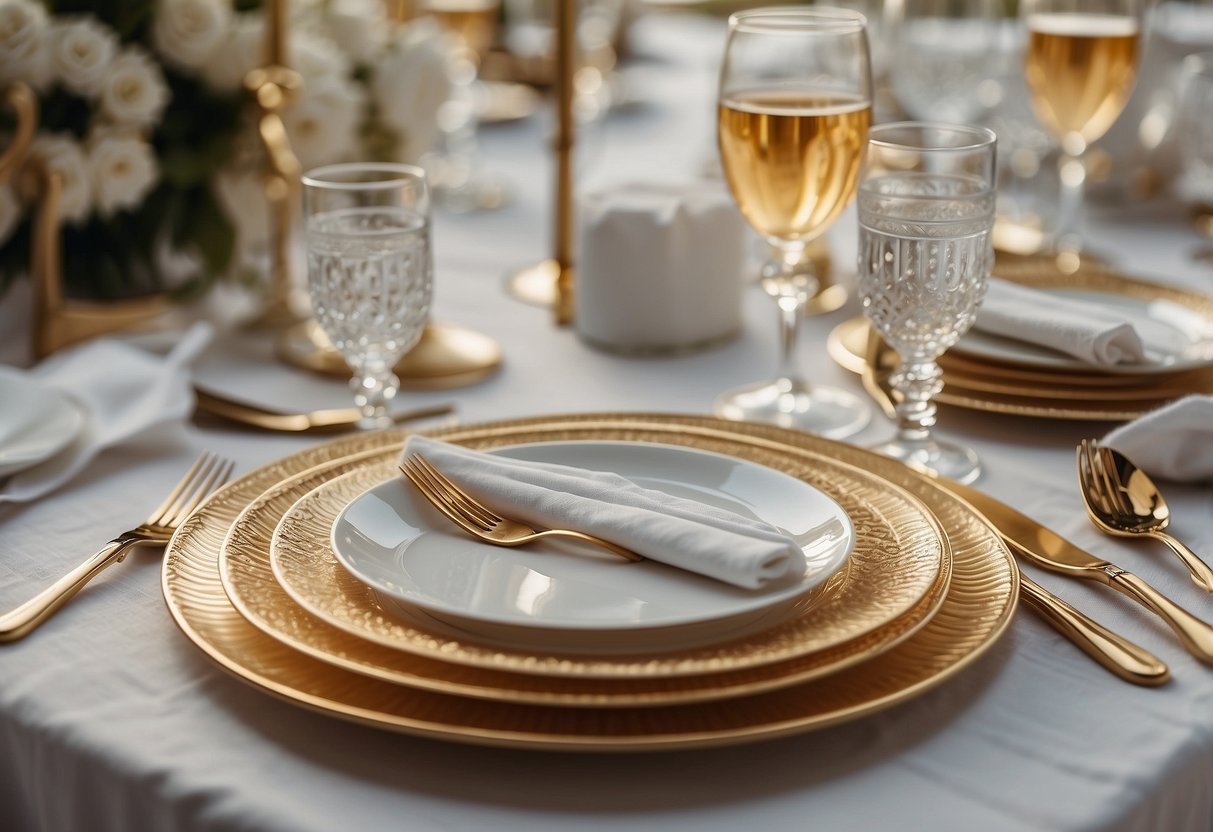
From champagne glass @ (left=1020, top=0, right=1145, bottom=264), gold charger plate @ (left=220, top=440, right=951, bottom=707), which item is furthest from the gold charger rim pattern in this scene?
champagne glass @ (left=1020, top=0, right=1145, bottom=264)

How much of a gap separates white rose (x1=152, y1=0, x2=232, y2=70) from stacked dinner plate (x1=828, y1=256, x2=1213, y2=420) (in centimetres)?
74

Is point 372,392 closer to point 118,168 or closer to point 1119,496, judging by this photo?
point 118,168

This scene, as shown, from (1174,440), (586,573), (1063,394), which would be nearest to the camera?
(586,573)

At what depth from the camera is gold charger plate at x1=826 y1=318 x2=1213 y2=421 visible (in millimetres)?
→ 1047

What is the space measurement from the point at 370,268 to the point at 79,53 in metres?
0.49

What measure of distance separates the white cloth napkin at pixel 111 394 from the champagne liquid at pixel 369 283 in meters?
0.15

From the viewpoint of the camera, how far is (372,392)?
1072 millimetres

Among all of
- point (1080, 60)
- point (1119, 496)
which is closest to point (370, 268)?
point (1119, 496)

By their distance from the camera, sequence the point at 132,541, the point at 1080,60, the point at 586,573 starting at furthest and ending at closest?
the point at 1080,60, the point at 132,541, the point at 586,573

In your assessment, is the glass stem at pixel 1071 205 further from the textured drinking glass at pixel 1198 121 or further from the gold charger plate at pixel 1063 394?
the gold charger plate at pixel 1063 394

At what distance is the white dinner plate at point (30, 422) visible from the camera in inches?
38.0

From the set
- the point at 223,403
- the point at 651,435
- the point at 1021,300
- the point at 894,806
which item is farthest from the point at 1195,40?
the point at 894,806

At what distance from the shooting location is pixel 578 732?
60 centimetres

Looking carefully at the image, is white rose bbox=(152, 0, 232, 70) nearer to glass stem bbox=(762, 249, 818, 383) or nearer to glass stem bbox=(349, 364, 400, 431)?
glass stem bbox=(349, 364, 400, 431)
